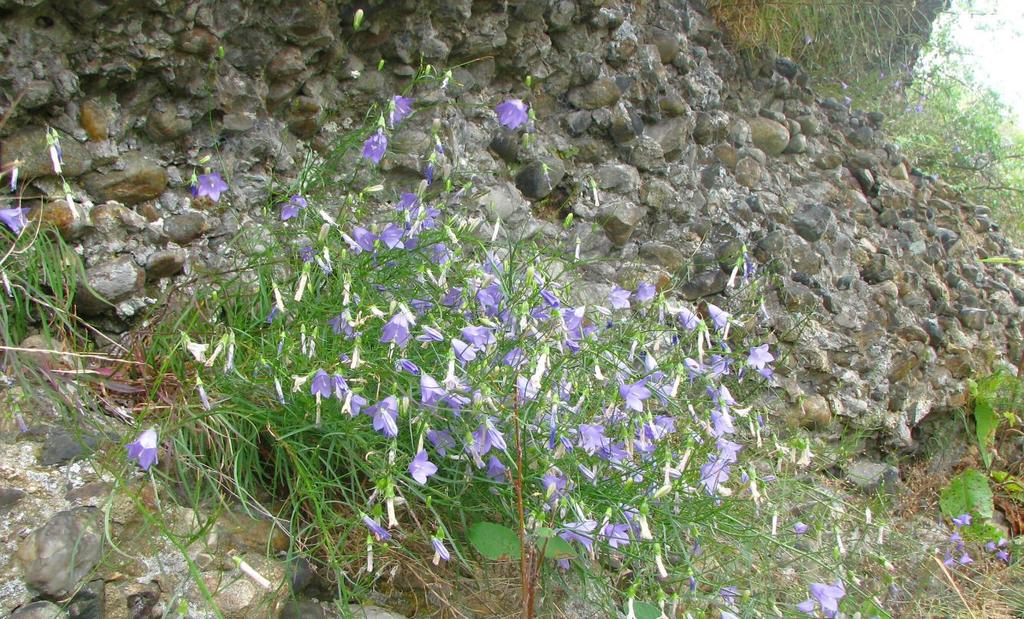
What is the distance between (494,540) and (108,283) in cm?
129

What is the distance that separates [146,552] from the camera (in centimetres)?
162

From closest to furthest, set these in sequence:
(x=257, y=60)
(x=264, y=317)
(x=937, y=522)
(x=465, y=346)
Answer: (x=465, y=346), (x=264, y=317), (x=257, y=60), (x=937, y=522)

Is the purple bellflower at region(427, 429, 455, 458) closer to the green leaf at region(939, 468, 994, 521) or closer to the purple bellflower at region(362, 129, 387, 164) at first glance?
the purple bellflower at region(362, 129, 387, 164)

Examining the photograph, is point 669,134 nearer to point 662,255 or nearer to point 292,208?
point 662,255

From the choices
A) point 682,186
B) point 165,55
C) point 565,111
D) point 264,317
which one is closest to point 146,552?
point 264,317

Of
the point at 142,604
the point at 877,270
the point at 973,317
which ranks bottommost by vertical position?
the point at 973,317

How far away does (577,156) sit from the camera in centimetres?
329

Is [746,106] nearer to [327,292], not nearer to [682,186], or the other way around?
[682,186]

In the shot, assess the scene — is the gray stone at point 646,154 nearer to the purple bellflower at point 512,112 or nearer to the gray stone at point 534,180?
the gray stone at point 534,180

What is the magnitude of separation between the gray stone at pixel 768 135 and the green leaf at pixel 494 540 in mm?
3000

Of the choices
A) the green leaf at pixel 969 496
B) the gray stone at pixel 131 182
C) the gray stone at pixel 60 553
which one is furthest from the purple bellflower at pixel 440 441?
the green leaf at pixel 969 496

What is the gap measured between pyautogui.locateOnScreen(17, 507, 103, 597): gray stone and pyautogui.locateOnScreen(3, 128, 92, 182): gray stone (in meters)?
1.00

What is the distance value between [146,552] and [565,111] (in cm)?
238

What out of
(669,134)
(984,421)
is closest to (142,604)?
(669,134)
